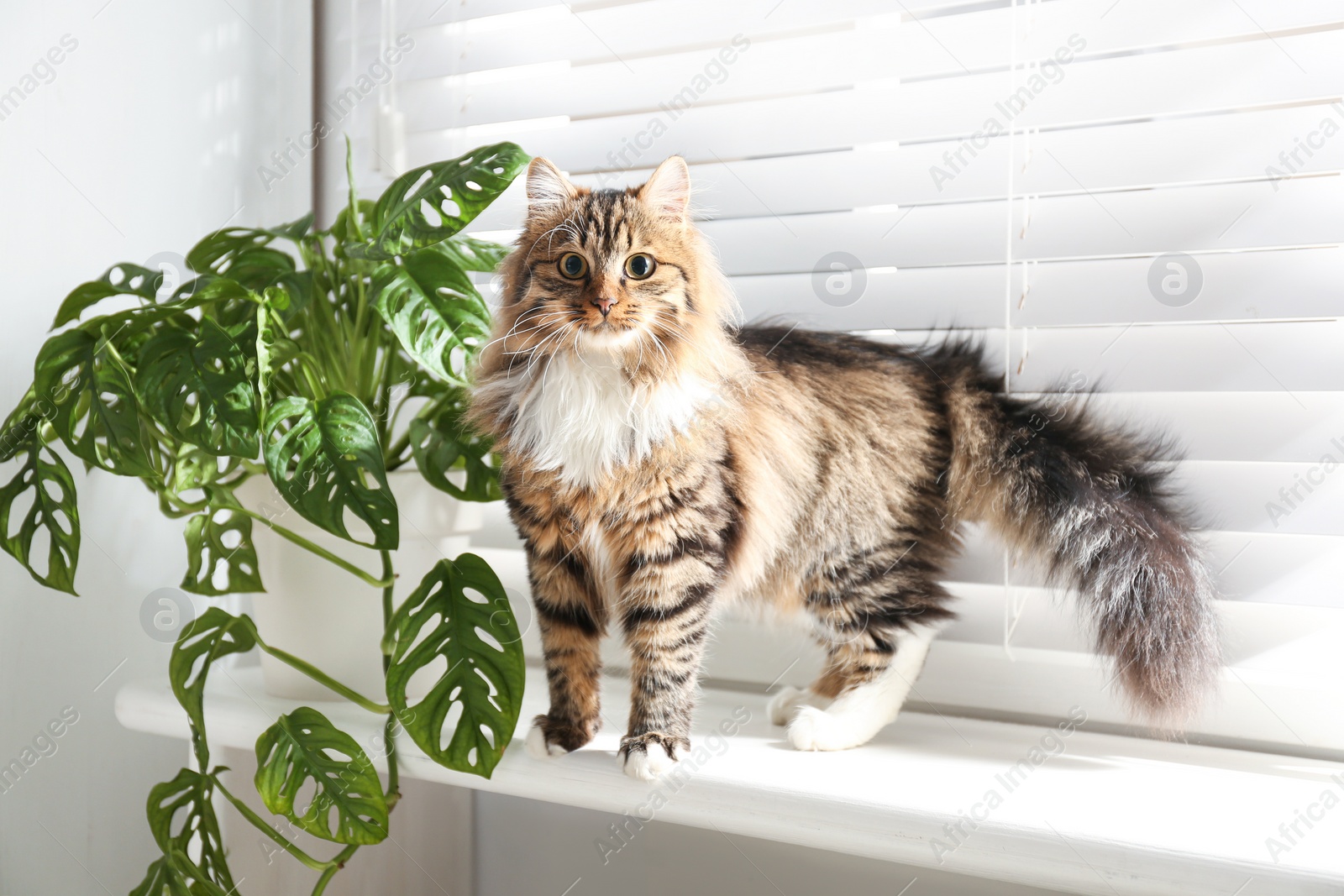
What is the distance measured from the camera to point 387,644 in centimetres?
108

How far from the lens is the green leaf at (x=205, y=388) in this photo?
37.0 inches

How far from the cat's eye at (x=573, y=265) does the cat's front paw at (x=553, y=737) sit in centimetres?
49

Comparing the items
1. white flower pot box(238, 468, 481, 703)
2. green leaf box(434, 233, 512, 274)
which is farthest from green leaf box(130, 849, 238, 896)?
green leaf box(434, 233, 512, 274)

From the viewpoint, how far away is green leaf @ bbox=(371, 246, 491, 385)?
41.3 inches

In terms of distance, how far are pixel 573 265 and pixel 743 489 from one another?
307 mm

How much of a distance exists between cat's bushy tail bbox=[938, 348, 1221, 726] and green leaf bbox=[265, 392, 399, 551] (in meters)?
0.67

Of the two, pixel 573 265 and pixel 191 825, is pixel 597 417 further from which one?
pixel 191 825

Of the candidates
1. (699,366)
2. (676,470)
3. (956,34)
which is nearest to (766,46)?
(956,34)

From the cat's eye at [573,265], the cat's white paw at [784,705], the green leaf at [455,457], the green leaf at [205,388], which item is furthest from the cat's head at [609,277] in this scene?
the cat's white paw at [784,705]

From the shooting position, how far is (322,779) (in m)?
0.97

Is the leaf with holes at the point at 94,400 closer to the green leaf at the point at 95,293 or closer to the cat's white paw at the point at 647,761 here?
the green leaf at the point at 95,293

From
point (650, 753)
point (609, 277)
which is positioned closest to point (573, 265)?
point (609, 277)

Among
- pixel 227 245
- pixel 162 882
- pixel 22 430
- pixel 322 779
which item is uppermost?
pixel 227 245

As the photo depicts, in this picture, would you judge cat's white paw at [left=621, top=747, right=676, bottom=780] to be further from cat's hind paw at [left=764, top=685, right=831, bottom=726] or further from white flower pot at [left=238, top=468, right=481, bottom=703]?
A: white flower pot at [left=238, top=468, right=481, bottom=703]
